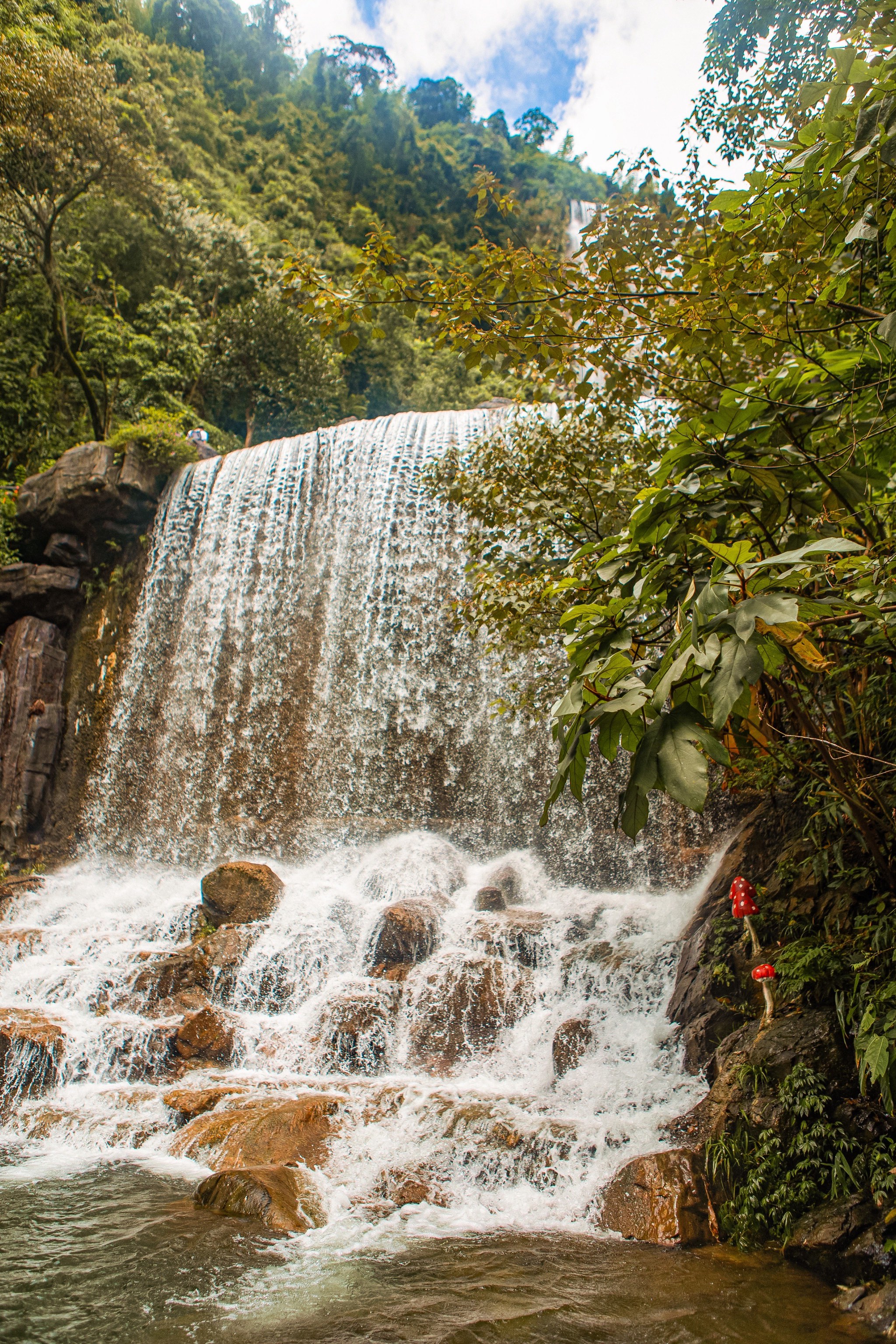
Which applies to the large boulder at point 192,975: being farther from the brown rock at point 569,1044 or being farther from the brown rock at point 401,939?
the brown rock at point 569,1044

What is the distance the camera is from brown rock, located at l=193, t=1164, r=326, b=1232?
4117 millimetres

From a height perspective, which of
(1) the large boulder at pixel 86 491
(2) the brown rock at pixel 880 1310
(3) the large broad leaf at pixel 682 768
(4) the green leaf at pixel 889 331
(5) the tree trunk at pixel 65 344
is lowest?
(2) the brown rock at pixel 880 1310

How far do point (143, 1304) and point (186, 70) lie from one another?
40.3m

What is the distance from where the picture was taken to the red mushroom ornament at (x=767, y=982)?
4320 millimetres

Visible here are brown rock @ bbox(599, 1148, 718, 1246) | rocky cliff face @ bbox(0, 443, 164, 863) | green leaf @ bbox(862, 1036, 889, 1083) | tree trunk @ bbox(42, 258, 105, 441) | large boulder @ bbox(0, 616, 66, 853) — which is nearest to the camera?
green leaf @ bbox(862, 1036, 889, 1083)

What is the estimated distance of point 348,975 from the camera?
7.71 metres

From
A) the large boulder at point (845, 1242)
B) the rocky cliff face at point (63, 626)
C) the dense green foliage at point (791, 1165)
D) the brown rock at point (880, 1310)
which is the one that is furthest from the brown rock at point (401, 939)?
the rocky cliff face at point (63, 626)

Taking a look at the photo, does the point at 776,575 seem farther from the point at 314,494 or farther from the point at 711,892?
the point at 314,494

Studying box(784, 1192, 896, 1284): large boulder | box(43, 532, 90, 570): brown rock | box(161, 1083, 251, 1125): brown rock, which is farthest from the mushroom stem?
box(43, 532, 90, 570): brown rock

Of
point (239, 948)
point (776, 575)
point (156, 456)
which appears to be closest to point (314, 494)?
point (156, 456)

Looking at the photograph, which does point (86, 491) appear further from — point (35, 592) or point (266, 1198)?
point (266, 1198)

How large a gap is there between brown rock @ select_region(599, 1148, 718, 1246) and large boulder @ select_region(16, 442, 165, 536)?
12.9 m

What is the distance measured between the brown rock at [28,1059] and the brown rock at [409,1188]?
331cm

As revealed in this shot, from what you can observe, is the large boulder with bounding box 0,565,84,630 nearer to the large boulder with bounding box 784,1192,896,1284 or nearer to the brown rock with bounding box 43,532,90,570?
the brown rock with bounding box 43,532,90,570
